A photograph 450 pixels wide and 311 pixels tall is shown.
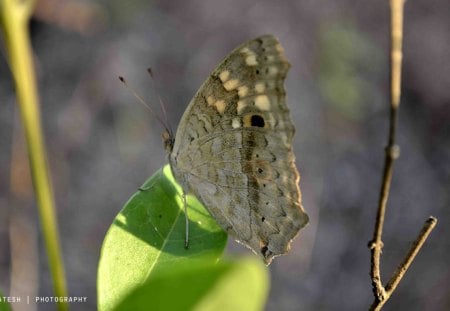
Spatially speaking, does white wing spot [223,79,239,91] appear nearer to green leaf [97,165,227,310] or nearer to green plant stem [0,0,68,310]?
green leaf [97,165,227,310]

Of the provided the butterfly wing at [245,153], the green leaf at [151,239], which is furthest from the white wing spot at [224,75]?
the green leaf at [151,239]

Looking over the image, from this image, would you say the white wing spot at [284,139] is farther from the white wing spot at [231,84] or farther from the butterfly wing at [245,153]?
the white wing spot at [231,84]

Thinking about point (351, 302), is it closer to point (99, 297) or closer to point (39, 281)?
point (39, 281)

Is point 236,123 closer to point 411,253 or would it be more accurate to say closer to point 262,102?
point 262,102

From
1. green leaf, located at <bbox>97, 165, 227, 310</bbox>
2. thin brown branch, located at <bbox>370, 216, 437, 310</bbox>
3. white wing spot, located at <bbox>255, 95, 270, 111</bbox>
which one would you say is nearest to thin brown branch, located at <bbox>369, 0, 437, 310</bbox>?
thin brown branch, located at <bbox>370, 216, 437, 310</bbox>

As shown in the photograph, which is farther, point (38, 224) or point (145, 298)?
point (38, 224)

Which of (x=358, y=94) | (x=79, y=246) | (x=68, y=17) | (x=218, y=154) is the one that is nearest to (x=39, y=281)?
(x=79, y=246)
